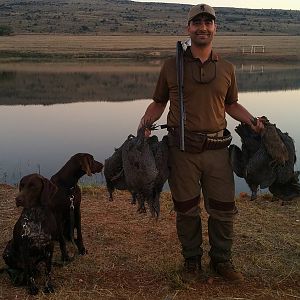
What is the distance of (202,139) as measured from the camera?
532 cm

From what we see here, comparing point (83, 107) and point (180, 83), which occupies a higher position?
point (180, 83)

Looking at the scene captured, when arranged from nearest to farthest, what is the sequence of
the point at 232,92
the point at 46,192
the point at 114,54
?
the point at 46,192, the point at 232,92, the point at 114,54

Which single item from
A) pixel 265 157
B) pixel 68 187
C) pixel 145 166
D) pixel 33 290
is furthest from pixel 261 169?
pixel 33 290

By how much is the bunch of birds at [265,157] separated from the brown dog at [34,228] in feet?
6.29

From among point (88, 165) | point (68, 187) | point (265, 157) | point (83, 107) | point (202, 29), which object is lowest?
point (83, 107)

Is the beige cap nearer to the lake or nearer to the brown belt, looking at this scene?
the brown belt

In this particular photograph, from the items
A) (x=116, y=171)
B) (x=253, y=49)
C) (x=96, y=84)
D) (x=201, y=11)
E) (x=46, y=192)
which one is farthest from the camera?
(x=253, y=49)

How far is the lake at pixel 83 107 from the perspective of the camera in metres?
13.1

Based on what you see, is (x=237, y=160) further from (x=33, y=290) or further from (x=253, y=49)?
(x=253, y=49)

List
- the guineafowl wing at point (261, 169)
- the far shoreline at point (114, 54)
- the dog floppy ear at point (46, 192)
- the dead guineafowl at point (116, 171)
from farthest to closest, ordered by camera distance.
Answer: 1. the far shoreline at point (114, 54)
2. the dead guineafowl at point (116, 171)
3. the guineafowl wing at point (261, 169)
4. the dog floppy ear at point (46, 192)

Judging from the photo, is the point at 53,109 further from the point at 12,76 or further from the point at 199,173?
the point at 199,173

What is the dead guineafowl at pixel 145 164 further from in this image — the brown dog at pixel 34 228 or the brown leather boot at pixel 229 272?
the brown leather boot at pixel 229 272

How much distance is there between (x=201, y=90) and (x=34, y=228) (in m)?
2.08

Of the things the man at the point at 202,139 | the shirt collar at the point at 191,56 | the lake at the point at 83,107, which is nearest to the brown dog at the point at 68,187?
the man at the point at 202,139
